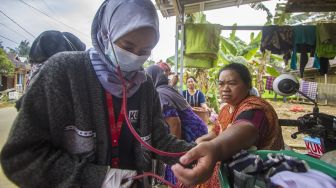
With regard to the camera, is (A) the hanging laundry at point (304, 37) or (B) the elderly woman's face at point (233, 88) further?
(A) the hanging laundry at point (304, 37)

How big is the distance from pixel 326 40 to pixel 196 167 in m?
4.14

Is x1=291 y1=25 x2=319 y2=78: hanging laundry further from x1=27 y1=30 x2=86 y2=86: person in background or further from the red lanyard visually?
the red lanyard

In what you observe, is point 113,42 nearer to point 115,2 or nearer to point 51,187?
point 115,2

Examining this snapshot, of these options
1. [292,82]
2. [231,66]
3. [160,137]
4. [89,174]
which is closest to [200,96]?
[231,66]

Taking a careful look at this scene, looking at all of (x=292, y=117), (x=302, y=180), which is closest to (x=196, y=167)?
(x=302, y=180)

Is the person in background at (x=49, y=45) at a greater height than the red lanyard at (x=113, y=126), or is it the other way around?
the person in background at (x=49, y=45)

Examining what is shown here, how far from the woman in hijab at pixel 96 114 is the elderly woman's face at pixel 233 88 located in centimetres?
118

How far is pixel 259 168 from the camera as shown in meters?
0.81

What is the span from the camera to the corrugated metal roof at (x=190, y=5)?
411 cm

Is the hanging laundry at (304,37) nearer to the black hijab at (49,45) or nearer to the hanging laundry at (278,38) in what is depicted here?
the hanging laundry at (278,38)

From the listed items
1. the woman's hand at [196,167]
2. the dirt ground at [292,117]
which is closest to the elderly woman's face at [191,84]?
the dirt ground at [292,117]

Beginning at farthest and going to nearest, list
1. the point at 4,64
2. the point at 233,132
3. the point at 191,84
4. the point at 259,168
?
the point at 4,64, the point at 191,84, the point at 233,132, the point at 259,168

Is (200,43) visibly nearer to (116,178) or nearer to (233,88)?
(233,88)

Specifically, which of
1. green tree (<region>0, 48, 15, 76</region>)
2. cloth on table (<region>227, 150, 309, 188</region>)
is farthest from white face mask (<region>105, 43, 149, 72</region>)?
green tree (<region>0, 48, 15, 76</region>)
